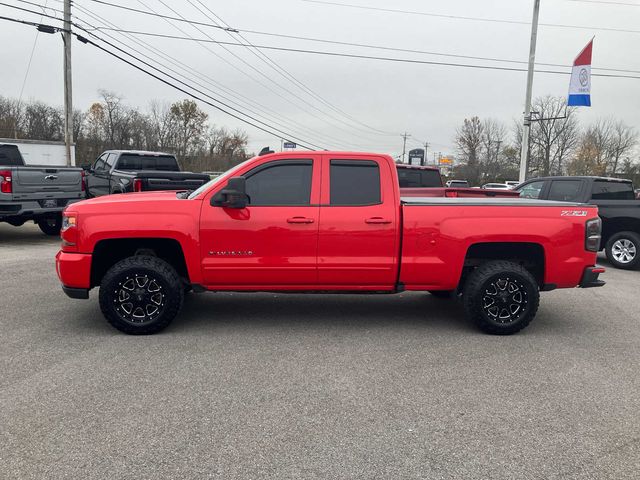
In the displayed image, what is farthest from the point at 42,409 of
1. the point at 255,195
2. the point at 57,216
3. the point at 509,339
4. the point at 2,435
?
the point at 57,216

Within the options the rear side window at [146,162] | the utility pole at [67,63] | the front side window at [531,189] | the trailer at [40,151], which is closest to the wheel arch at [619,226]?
the front side window at [531,189]

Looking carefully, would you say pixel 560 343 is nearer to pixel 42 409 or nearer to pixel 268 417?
pixel 268 417

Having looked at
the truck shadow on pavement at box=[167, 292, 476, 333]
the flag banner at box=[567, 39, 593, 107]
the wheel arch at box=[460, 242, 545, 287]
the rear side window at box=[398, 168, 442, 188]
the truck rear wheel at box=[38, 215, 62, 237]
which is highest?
the flag banner at box=[567, 39, 593, 107]

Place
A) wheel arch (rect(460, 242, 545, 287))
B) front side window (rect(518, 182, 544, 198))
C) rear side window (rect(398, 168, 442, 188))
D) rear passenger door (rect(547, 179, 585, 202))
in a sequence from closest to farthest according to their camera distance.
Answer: wheel arch (rect(460, 242, 545, 287)), rear passenger door (rect(547, 179, 585, 202)), front side window (rect(518, 182, 544, 198)), rear side window (rect(398, 168, 442, 188))

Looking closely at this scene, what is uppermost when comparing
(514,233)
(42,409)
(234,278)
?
(514,233)

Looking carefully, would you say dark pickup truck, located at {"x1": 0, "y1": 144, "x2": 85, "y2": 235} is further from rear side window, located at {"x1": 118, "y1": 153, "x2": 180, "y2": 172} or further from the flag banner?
the flag banner

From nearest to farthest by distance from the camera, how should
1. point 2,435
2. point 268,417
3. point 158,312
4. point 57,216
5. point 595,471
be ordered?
1. point 595,471
2. point 2,435
3. point 268,417
4. point 158,312
5. point 57,216

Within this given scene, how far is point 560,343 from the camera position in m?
5.23

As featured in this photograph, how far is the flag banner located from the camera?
19562 millimetres

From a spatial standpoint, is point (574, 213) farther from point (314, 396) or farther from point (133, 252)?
point (133, 252)

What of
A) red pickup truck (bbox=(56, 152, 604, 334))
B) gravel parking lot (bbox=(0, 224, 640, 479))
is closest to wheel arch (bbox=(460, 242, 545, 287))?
red pickup truck (bbox=(56, 152, 604, 334))

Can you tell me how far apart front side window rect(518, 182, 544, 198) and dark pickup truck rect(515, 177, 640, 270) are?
46cm

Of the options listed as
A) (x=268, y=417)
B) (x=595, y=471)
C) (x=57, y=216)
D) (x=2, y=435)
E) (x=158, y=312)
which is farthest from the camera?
(x=57, y=216)

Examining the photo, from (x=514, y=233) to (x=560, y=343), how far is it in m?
1.21
